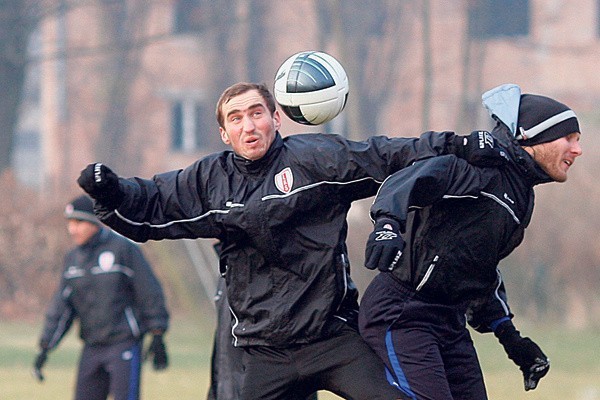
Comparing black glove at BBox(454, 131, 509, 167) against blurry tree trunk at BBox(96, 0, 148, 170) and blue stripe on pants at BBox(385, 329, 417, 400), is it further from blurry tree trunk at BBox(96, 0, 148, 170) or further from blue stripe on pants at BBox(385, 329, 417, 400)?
blurry tree trunk at BBox(96, 0, 148, 170)

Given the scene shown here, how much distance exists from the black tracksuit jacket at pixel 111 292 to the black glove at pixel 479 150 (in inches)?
Answer: 154

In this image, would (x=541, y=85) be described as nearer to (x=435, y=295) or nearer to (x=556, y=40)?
(x=556, y=40)

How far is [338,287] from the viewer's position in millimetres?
5449

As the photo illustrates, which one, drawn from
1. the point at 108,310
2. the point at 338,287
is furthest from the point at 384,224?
the point at 108,310

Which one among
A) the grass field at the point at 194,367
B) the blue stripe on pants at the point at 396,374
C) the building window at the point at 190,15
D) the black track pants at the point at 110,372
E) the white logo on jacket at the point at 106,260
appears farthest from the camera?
the building window at the point at 190,15

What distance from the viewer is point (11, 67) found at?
24.8 meters

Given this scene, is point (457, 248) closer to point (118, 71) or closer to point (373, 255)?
point (373, 255)

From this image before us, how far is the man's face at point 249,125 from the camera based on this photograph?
213 inches

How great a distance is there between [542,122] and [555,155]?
0.51 feet

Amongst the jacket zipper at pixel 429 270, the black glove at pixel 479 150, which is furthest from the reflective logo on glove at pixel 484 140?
the jacket zipper at pixel 429 270

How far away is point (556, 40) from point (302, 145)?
92.3 feet

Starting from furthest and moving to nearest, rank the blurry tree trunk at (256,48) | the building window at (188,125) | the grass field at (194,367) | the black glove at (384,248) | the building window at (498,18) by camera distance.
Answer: the building window at (188,125)
the blurry tree trunk at (256,48)
the building window at (498,18)
the grass field at (194,367)
the black glove at (384,248)

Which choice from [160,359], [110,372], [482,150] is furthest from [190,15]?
[482,150]

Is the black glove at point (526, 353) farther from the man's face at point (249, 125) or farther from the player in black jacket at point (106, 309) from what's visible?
the player in black jacket at point (106, 309)
